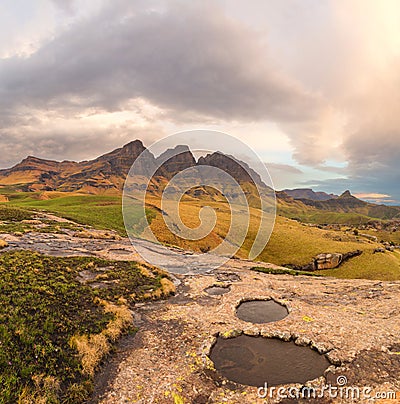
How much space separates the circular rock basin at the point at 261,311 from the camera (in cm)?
2484

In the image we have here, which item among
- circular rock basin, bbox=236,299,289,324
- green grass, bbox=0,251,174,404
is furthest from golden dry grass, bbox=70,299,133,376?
circular rock basin, bbox=236,299,289,324

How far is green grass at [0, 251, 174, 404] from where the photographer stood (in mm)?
14289

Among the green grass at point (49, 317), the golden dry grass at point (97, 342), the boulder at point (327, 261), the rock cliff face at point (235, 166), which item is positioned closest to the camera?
the green grass at point (49, 317)

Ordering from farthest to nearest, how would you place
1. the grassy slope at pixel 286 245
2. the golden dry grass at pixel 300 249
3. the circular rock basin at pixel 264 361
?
the grassy slope at pixel 286 245 → the golden dry grass at pixel 300 249 → the circular rock basin at pixel 264 361

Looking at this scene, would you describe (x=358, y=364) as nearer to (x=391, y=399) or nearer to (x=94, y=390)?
(x=391, y=399)

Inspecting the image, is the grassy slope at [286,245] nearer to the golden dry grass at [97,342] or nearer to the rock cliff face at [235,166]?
the rock cliff face at [235,166]

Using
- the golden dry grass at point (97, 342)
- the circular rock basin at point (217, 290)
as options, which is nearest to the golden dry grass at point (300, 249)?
the circular rock basin at point (217, 290)

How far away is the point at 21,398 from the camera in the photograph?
1304cm

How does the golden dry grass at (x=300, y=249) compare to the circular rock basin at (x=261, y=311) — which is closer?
the circular rock basin at (x=261, y=311)

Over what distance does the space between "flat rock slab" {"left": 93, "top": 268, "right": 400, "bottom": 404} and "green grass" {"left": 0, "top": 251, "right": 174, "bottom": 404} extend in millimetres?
2366

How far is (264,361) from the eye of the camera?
58.9 ft

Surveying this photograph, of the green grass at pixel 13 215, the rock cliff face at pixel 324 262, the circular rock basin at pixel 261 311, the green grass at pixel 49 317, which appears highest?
the green grass at pixel 13 215

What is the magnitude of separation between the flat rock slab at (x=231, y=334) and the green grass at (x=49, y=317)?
2366 millimetres

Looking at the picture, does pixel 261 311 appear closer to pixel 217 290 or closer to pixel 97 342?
pixel 217 290
